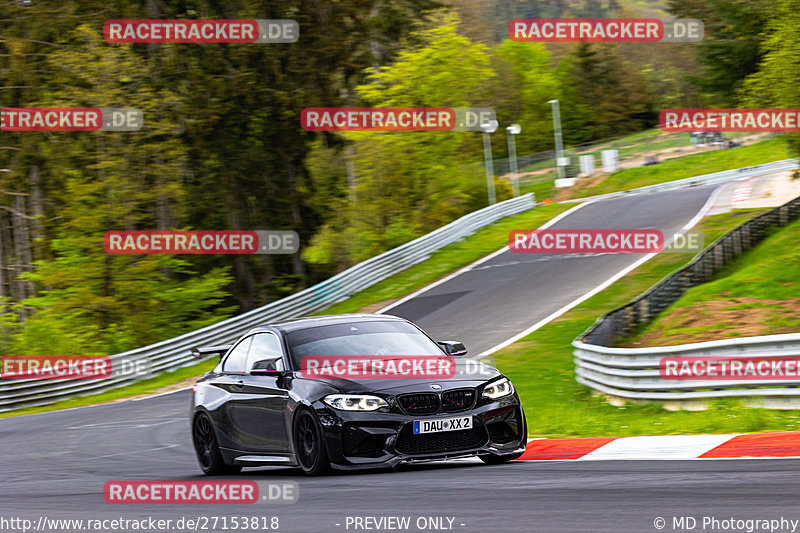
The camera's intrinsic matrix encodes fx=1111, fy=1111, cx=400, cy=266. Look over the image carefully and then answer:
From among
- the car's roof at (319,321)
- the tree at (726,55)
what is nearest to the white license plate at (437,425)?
Answer: the car's roof at (319,321)

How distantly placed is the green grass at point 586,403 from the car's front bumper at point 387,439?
3.41m

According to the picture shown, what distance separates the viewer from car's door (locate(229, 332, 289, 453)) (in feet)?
32.3

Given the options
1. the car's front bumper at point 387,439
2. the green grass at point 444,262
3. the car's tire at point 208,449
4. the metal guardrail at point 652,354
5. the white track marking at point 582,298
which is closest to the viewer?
the car's front bumper at point 387,439

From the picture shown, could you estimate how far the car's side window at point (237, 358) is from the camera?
10836mm

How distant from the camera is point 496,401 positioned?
367 inches

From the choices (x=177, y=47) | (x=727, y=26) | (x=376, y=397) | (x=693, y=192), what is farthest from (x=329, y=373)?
(x=727, y=26)

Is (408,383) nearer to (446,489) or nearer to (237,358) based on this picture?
(446,489)

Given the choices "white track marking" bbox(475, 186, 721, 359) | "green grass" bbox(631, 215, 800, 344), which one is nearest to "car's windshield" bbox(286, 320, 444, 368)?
"green grass" bbox(631, 215, 800, 344)

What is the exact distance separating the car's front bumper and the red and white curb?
1.00 meters

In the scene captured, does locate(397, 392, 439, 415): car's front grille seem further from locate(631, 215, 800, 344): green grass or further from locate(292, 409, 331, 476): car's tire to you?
locate(631, 215, 800, 344): green grass

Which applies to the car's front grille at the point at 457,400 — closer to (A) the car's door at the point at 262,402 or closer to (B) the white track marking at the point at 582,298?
(A) the car's door at the point at 262,402

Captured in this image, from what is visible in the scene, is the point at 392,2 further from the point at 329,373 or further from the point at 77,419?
the point at 329,373

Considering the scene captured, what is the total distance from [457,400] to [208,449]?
320cm

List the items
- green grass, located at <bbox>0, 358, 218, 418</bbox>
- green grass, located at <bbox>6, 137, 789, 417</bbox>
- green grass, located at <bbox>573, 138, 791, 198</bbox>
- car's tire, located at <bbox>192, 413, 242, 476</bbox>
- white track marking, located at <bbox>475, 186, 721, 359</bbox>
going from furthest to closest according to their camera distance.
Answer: green grass, located at <bbox>573, 138, 791, 198</bbox> → green grass, located at <bbox>6, 137, 789, 417</bbox> → green grass, located at <bbox>0, 358, 218, 418</bbox> → white track marking, located at <bbox>475, 186, 721, 359</bbox> → car's tire, located at <bbox>192, 413, 242, 476</bbox>
